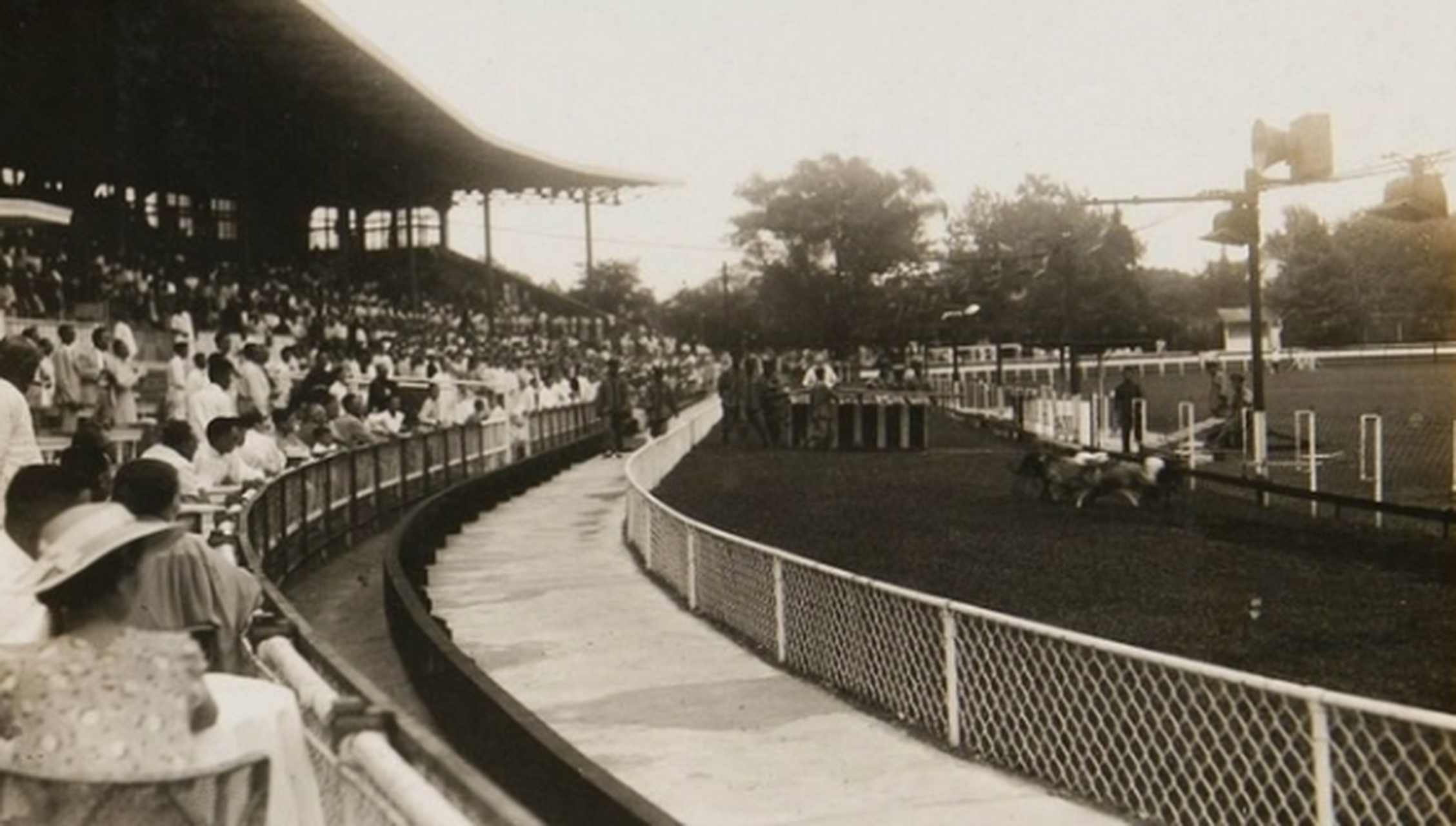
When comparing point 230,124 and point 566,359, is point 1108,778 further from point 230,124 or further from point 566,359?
point 566,359

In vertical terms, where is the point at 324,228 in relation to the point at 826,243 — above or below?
above

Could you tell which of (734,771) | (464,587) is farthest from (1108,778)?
(464,587)

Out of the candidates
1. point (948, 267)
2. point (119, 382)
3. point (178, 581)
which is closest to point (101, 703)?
point (178, 581)

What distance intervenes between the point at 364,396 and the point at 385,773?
806 inches

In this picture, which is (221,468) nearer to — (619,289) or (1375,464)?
(1375,464)

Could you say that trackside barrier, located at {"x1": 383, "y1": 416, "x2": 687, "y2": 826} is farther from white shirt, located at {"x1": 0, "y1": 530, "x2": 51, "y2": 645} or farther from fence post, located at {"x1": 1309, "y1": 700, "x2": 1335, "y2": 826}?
fence post, located at {"x1": 1309, "y1": 700, "x2": 1335, "y2": 826}

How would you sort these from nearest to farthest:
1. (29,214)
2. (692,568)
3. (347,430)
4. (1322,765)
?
(1322,765) → (692,568) → (29,214) → (347,430)

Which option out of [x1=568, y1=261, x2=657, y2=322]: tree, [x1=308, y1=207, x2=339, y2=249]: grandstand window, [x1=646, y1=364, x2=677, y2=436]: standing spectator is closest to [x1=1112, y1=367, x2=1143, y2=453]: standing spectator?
[x1=646, y1=364, x2=677, y2=436]: standing spectator

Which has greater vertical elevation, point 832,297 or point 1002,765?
point 832,297

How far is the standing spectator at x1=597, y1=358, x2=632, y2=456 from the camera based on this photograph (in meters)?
29.9

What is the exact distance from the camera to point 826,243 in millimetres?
35406

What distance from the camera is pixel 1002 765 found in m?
7.84

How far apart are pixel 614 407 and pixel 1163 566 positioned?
18.1 metres

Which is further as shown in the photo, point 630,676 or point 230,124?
point 230,124
